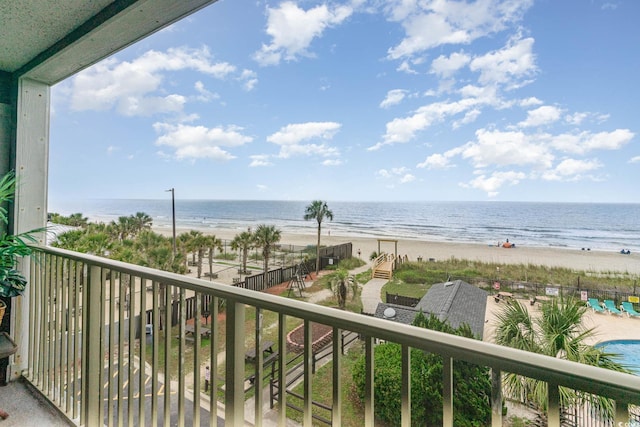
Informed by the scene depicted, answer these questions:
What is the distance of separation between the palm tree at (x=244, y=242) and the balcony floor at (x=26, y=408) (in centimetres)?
153

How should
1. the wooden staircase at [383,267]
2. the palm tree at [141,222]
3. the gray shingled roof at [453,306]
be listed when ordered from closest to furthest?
the gray shingled roof at [453,306] < the wooden staircase at [383,267] < the palm tree at [141,222]

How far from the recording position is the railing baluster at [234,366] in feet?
3.34

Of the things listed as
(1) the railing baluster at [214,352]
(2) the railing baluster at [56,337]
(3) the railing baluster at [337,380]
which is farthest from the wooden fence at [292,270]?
(3) the railing baluster at [337,380]

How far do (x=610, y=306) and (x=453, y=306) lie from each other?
0.58 meters

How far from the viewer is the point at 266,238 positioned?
3107 mm

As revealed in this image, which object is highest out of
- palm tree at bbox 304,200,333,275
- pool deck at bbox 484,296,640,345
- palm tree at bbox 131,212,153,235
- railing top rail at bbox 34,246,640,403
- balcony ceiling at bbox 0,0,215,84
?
balcony ceiling at bbox 0,0,215,84

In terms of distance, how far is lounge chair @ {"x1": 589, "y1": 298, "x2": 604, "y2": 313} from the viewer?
1.27 m

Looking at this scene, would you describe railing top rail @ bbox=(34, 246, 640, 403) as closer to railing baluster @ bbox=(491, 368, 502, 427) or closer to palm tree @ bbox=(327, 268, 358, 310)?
railing baluster @ bbox=(491, 368, 502, 427)

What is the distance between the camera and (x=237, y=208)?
4.74m

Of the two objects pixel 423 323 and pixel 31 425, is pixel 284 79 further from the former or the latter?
pixel 31 425

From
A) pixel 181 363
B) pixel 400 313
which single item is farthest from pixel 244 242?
pixel 181 363

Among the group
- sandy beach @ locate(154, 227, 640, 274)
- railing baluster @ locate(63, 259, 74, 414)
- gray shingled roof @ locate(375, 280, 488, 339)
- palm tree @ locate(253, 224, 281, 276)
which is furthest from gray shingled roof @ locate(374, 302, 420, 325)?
railing baluster @ locate(63, 259, 74, 414)

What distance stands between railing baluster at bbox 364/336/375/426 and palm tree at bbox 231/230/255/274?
2240 mm

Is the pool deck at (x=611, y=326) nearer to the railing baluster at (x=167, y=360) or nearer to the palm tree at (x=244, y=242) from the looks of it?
the railing baluster at (x=167, y=360)
